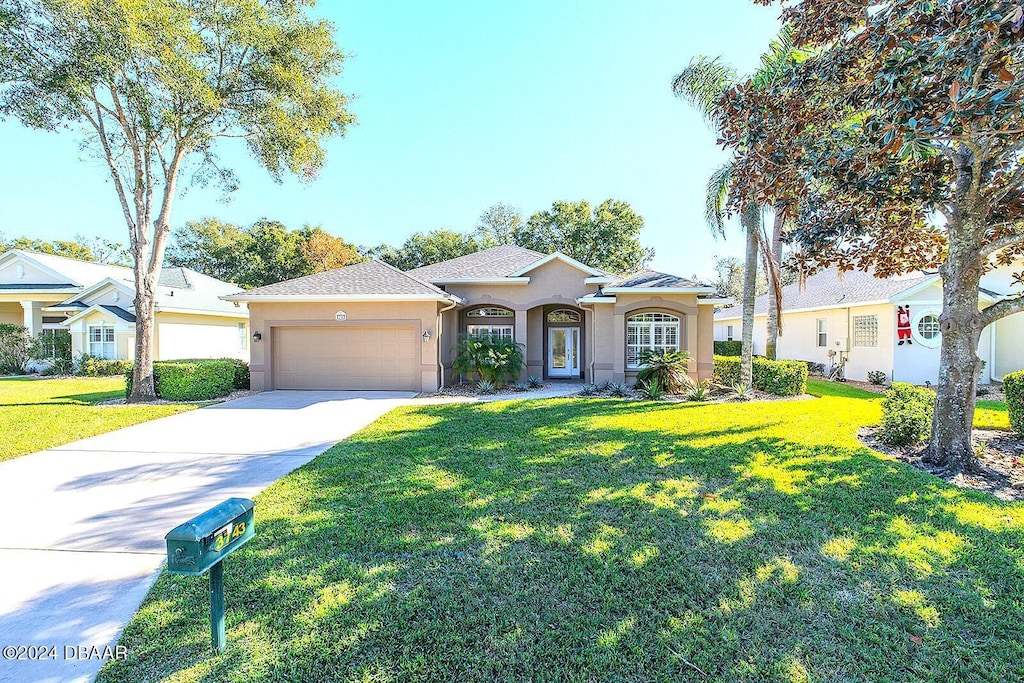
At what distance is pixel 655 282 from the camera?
14711 millimetres

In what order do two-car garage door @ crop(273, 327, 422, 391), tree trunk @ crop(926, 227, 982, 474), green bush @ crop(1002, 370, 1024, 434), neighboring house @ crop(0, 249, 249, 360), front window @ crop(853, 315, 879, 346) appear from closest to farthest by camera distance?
tree trunk @ crop(926, 227, 982, 474) < green bush @ crop(1002, 370, 1024, 434) < two-car garage door @ crop(273, 327, 422, 391) < front window @ crop(853, 315, 879, 346) < neighboring house @ crop(0, 249, 249, 360)

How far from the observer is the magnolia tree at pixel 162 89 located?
34.6 feet

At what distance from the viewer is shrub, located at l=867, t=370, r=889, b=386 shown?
15469 mm

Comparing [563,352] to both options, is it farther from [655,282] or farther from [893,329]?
[893,329]

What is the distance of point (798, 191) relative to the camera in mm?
7375

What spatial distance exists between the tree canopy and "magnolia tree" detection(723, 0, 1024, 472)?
108 feet

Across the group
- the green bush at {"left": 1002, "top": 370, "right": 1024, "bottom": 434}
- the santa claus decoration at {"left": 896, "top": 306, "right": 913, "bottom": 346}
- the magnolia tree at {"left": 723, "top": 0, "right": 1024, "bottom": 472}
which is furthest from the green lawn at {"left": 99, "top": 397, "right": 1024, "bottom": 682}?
the santa claus decoration at {"left": 896, "top": 306, "right": 913, "bottom": 346}

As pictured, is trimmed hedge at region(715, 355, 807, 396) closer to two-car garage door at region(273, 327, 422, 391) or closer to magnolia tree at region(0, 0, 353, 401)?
two-car garage door at region(273, 327, 422, 391)

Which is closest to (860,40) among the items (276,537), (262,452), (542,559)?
(542,559)

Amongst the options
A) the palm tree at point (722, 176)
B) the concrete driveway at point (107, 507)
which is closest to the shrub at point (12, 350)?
the concrete driveway at point (107, 507)

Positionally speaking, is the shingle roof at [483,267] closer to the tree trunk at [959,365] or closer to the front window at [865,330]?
the tree trunk at [959,365]

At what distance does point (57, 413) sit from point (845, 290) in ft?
86.0

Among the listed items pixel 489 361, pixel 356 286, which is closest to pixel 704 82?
pixel 489 361

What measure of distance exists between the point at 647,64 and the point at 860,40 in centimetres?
943
